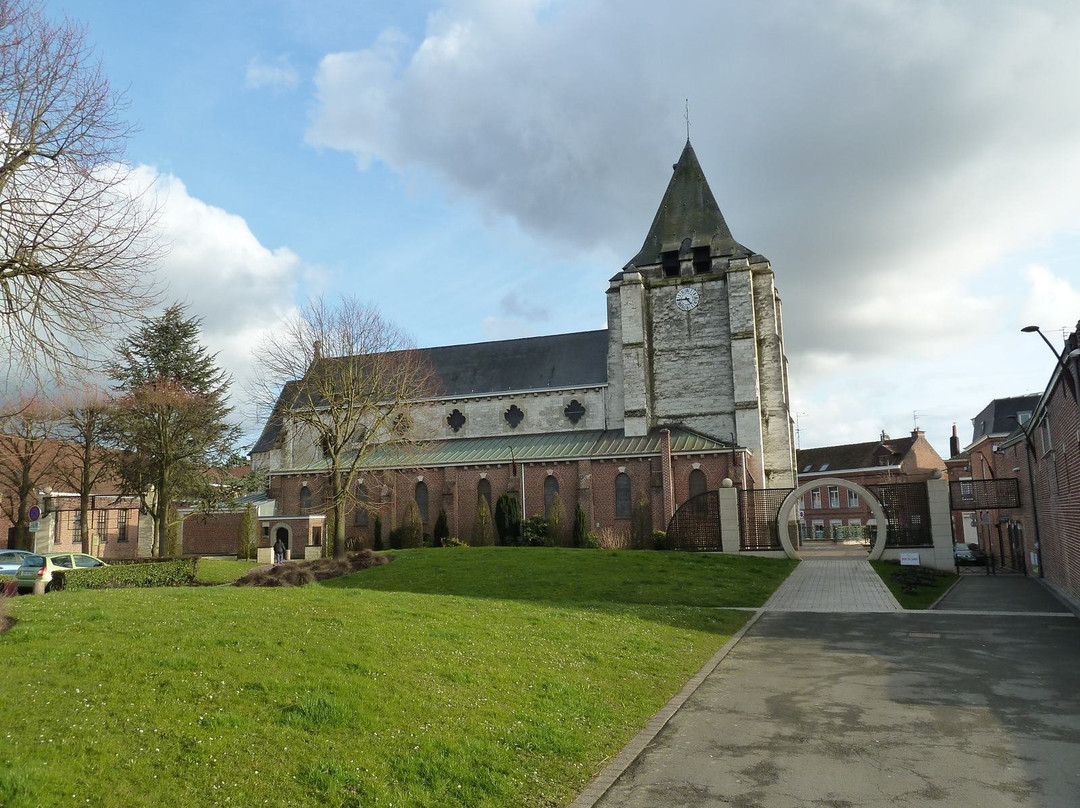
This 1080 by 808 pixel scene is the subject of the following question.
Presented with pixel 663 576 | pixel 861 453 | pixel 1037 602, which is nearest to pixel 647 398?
pixel 663 576

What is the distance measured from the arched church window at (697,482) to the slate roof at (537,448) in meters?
1.16

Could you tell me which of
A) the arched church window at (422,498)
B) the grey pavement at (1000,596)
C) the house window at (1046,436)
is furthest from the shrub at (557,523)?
the house window at (1046,436)

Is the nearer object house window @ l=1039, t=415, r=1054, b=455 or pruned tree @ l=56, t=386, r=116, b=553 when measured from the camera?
house window @ l=1039, t=415, r=1054, b=455

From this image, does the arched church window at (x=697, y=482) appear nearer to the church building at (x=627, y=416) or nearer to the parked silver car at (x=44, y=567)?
the church building at (x=627, y=416)

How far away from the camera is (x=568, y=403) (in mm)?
45781

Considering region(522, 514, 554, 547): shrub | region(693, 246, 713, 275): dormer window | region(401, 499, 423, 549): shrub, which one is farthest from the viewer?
region(693, 246, 713, 275): dormer window

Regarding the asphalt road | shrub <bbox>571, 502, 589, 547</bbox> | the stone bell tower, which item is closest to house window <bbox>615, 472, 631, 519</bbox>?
shrub <bbox>571, 502, 589, 547</bbox>

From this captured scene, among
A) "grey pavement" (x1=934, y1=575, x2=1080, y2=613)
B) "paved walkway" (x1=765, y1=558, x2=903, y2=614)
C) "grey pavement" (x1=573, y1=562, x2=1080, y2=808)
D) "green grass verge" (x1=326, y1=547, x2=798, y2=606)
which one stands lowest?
"grey pavement" (x1=934, y1=575, x2=1080, y2=613)

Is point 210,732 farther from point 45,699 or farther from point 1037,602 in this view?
point 1037,602

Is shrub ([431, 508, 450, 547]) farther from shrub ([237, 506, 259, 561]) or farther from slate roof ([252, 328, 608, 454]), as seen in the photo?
shrub ([237, 506, 259, 561])

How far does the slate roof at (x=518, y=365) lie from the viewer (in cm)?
4662

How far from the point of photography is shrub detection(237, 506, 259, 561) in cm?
4012

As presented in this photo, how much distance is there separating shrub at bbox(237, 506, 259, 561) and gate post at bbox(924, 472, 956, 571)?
107ft

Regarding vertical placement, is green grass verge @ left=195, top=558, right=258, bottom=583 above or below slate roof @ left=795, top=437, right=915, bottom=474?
below
